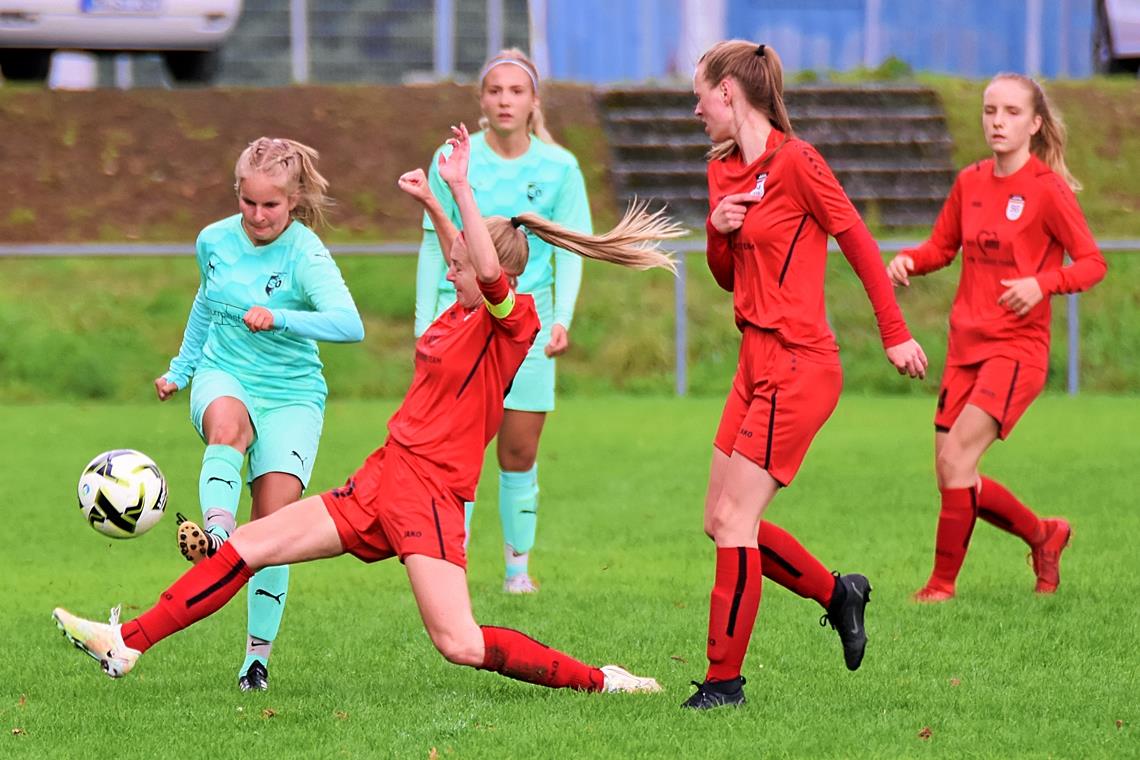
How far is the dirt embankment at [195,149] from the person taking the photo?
18656mm

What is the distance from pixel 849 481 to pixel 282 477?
5.95 metres

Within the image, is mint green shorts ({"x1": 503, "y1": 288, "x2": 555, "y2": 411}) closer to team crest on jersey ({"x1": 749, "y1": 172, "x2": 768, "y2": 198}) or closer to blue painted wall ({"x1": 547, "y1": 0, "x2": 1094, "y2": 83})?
team crest on jersey ({"x1": 749, "y1": 172, "x2": 768, "y2": 198})

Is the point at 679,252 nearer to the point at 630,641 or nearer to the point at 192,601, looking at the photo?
the point at 630,641

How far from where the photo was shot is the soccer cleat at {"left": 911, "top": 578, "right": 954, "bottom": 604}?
7.69 metres

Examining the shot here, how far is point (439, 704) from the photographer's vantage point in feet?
19.3

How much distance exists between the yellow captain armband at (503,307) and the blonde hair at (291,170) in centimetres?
105

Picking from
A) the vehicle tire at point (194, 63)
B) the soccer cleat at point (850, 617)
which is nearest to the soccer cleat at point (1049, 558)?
the soccer cleat at point (850, 617)

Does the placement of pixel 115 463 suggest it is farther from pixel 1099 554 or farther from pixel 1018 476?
pixel 1018 476

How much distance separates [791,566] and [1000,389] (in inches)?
77.1

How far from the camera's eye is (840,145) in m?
20.2

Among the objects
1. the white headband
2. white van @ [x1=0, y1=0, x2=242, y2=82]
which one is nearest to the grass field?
the white headband

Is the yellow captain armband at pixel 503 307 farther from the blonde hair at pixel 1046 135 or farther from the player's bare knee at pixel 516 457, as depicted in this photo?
the blonde hair at pixel 1046 135

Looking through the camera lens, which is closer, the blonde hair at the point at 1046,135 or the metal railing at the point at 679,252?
the blonde hair at the point at 1046,135

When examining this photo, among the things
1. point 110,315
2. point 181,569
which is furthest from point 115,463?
point 110,315
